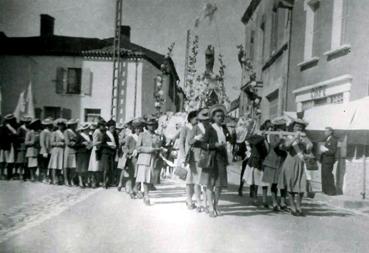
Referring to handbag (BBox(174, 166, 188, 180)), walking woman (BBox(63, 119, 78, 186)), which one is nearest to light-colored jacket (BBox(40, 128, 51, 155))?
walking woman (BBox(63, 119, 78, 186))

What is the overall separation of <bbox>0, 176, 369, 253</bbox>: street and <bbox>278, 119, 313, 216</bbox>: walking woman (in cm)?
42

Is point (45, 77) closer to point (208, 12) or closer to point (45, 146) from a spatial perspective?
Answer: point (45, 146)

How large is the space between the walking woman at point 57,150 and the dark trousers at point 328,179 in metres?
5.94

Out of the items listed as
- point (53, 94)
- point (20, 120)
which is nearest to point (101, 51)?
point (53, 94)

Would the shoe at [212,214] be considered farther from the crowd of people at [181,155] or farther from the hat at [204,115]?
the hat at [204,115]

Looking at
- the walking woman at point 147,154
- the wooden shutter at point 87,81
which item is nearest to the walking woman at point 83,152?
the walking woman at point 147,154

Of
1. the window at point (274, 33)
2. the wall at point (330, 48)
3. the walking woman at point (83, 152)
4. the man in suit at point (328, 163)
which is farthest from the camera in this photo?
the window at point (274, 33)

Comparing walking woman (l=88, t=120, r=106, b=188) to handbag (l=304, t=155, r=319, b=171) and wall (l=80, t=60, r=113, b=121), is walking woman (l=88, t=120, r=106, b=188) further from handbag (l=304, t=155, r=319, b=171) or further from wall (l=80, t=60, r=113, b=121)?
wall (l=80, t=60, r=113, b=121)

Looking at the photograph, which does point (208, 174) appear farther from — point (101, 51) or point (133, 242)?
point (101, 51)

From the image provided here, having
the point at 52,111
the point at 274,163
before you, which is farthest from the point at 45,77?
the point at 274,163

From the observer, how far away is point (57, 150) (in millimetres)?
11195

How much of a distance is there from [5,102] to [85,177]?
1090 centimetres

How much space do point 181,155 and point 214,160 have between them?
1.01 meters

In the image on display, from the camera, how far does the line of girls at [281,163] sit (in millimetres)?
7398
